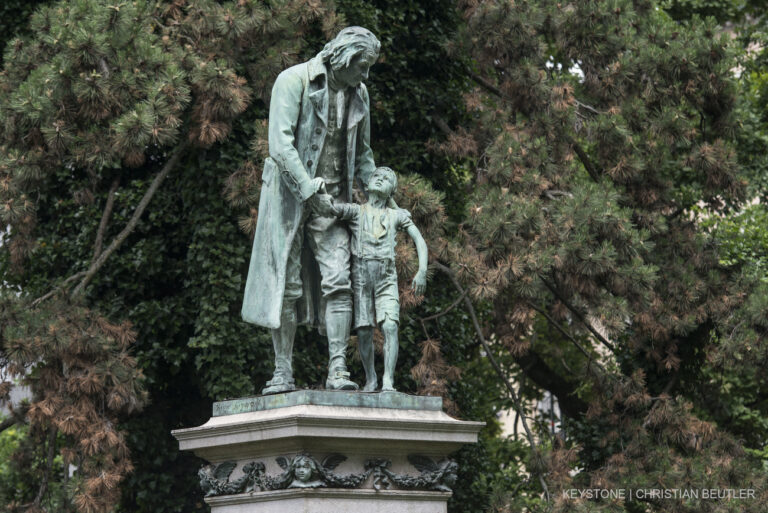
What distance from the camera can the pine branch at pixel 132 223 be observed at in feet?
37.3

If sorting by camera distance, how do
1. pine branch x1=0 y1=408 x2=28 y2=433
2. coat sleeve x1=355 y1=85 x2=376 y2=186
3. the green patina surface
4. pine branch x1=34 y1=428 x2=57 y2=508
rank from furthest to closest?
1. pine branch x1=0 y1=408 x2=28 y2=433
2. pine branch x1=34 y1=428 x2=57 y2=508
3. coat sleeve x1=355 y1=85 x2=376 y2=186
4. the green patina surface

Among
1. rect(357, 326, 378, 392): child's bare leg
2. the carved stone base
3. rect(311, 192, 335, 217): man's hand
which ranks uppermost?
rect(311, 192, 335, 217): man's hand

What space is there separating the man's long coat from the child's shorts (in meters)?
0.29

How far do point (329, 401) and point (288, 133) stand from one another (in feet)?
5.16

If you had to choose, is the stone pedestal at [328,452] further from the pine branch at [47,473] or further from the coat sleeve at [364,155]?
the pine branch at [47,473]

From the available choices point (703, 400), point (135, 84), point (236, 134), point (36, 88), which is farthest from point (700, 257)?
point (36, 88)

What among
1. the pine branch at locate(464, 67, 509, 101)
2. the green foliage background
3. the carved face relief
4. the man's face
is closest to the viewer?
the carved face relief

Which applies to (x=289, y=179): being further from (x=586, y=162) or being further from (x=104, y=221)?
(x=586, y=162)

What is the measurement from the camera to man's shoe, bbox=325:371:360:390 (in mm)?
6801

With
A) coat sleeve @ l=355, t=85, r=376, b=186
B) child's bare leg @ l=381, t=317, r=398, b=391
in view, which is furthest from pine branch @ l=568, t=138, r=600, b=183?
child's bare leg @ l=381, t=317, r=398, b=391

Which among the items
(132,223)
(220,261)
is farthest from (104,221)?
(220,261)

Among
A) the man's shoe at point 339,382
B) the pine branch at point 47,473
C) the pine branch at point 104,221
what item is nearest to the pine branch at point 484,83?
the pine branch at point 104,221

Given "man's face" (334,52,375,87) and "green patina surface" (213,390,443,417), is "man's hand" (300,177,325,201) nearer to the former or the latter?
"man's face" (334,52,375,87)

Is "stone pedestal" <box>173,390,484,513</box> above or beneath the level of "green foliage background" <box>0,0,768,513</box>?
beneath
